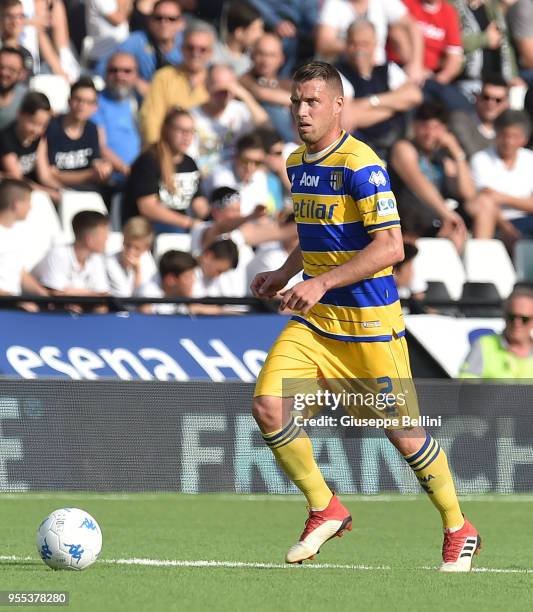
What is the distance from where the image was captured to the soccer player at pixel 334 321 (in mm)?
6734

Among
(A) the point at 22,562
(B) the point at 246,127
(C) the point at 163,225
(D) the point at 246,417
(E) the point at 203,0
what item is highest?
(E) the point at 203,0

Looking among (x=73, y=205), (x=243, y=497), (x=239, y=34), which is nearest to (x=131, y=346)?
(x=243, y=497)

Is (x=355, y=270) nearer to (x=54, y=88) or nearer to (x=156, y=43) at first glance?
(x=54, y=88)

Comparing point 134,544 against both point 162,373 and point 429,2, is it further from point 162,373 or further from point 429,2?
point 429,2

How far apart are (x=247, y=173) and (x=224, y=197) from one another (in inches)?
19.3

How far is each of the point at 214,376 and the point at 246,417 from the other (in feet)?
3.19

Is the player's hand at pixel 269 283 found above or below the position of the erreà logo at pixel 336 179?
below

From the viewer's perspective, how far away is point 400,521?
942 centimetres

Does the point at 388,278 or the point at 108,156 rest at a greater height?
the point at 108,156

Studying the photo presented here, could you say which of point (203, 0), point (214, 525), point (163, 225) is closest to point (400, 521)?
point (214, 525)

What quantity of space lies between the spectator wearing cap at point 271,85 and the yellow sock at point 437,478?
8308mm

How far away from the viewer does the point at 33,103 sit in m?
13.2

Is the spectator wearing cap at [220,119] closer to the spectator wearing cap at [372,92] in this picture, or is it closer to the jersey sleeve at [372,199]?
the spectator wearing cap at [372,92]

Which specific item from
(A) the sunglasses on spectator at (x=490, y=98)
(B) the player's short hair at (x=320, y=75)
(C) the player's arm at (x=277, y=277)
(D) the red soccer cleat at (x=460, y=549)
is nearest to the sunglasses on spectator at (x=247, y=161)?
(A) the sunglasses on spectator at (x=490, y=98)
